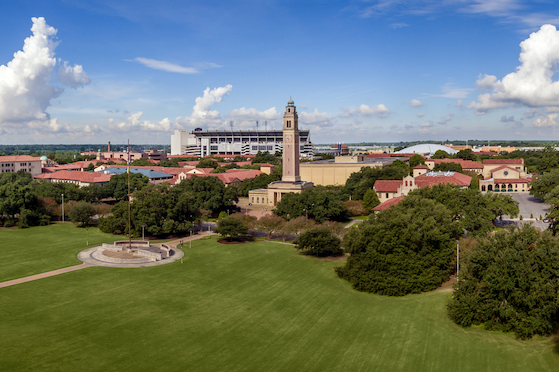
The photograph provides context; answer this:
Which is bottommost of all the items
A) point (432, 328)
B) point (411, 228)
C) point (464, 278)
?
point (432, 328)

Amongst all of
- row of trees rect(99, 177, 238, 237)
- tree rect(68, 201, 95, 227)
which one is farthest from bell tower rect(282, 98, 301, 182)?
tree rect(68, 201, 95, 227)

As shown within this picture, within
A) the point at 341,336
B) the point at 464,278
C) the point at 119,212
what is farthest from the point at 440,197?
the point at 119,212

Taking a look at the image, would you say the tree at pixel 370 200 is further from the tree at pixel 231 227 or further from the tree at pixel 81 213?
the tree at pixel 81 213

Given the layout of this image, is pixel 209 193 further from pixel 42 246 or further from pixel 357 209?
pixel 42 246

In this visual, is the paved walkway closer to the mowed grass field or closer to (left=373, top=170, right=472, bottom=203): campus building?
the mowed grass field

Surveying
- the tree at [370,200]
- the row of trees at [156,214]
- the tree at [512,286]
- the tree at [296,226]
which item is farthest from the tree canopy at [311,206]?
the tree at [512,286]

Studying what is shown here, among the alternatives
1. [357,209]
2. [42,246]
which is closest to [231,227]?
[42,246]

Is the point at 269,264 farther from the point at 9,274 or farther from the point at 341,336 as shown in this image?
the point at 9,274
